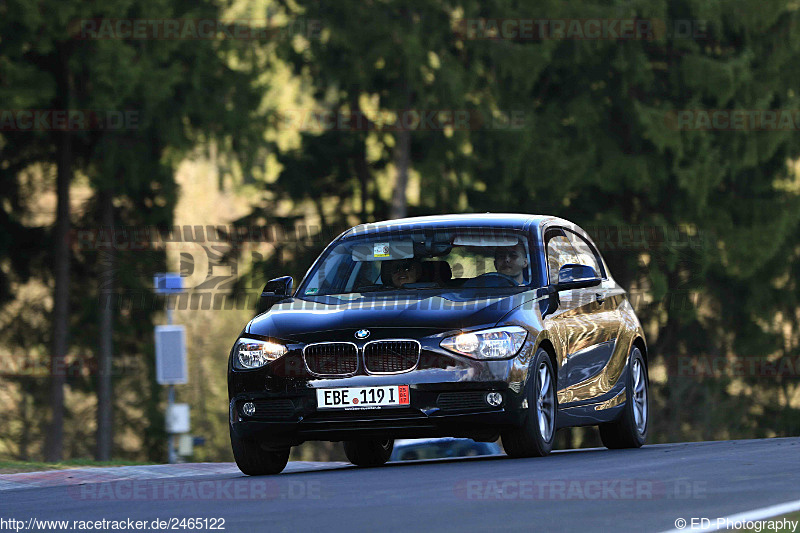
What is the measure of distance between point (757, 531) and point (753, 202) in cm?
3037

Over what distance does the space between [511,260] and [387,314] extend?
1528mm

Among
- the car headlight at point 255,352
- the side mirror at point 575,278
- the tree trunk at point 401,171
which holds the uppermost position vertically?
the tree trunk at point 401,171

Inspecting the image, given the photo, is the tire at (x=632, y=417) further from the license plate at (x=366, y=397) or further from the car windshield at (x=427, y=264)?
the license plate at (x=366, y=397)

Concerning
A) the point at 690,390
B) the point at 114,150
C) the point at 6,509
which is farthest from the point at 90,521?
the point at 690,390

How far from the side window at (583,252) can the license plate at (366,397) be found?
10.2ft

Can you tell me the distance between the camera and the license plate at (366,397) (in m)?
10.9

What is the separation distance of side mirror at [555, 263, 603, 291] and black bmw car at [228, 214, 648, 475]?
11 millimetres

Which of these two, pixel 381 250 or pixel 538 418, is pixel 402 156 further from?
pixel 538 418

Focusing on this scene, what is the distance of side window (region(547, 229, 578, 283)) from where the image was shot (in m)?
12.5

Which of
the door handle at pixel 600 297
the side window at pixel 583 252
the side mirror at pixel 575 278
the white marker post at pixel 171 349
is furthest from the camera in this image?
the white marker post at pixel 171 349

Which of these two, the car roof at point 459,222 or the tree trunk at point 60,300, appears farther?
the tree trunk at point 60,300

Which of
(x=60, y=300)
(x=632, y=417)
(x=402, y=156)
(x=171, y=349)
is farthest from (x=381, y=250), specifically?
(x=402, y=156)

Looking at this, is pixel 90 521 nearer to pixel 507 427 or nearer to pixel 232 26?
pixel 507 427

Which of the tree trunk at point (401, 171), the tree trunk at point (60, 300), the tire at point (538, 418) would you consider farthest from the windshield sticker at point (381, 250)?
the tree trunk at point (401, 171)
